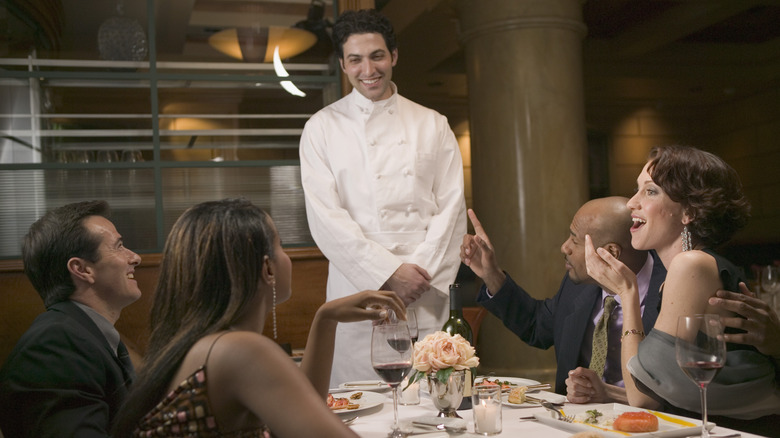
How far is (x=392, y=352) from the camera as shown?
1525mm

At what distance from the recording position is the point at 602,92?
9.20 meters

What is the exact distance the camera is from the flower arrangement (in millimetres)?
1605

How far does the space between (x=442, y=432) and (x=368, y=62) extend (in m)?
1.88

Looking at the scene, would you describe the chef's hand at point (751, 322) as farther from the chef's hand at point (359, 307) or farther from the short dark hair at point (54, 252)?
the short dark hair at point (54, 252)

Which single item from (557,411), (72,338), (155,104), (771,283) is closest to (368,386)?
(557,411)

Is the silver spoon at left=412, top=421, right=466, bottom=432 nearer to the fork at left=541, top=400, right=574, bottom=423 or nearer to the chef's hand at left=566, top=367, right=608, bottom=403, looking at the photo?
the fork at left=541, top=400, right=574, bottom=423

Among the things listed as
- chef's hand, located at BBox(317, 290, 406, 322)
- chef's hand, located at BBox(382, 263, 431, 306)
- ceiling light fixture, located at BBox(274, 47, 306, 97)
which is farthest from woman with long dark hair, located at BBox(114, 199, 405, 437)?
ceiling light fixture, located at BBox(274, 47, 306, 97)

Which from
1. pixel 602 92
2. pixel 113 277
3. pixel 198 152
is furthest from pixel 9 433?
pixel 602 92

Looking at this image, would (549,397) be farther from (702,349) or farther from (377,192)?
(377,192)

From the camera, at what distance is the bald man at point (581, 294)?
7.04 ft

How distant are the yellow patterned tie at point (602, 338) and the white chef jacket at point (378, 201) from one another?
3.07 ft

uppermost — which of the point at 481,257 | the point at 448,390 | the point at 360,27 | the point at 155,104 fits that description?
the point at 360,27

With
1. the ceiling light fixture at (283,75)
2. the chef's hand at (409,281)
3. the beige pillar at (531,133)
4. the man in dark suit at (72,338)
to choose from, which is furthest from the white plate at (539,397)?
the beige pillar at (531,133)

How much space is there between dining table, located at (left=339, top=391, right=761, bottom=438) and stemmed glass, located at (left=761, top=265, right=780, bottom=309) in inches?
100
